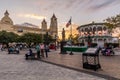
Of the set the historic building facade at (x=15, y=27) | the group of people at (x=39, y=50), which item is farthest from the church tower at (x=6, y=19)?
the group of people at (x=39, y=50)

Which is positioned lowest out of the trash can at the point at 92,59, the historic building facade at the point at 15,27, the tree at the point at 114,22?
the trash can at the point at 92,59

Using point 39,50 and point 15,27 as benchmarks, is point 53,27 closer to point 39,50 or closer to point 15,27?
point 15,27

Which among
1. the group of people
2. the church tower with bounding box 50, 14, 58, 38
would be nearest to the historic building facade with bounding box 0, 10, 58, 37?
the church tower with bounding box 50, 14, 58, 38

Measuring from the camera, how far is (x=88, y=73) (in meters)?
14.3

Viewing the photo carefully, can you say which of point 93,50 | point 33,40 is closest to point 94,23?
point 33,40

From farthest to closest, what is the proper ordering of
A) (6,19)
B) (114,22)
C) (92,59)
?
(6,19)
(114,22)
(92,59)

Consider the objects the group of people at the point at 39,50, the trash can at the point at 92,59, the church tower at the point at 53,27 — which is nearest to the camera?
the trash can at the point at 92,59

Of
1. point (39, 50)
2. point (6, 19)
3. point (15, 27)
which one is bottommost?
point (39, 50)

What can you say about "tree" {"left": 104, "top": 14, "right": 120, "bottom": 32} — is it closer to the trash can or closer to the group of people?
the group of people

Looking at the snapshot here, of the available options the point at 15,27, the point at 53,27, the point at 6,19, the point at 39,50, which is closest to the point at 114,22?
the point at 39,50

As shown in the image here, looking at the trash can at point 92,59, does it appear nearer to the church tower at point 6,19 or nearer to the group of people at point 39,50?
the group of people at point 39,50

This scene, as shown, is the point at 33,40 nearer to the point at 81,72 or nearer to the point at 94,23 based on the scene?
the point at 94,23

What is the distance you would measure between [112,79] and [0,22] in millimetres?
137148

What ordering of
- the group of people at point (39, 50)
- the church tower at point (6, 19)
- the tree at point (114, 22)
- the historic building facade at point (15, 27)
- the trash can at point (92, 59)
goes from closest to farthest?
the trash can at point (92, 59), the group of people at point (39, 50), the tree at point (114, 22), the historic building facade at point (15, 27), the church tower at point (6, 19)
